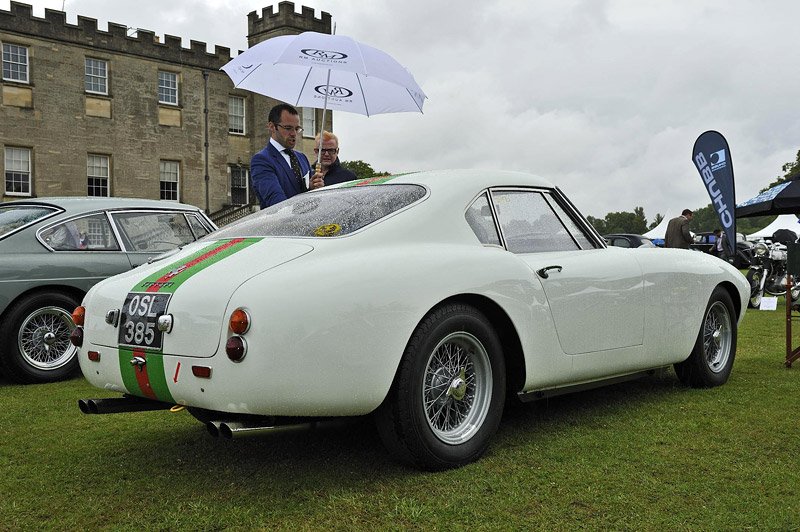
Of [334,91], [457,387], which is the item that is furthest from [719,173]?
[457,387]

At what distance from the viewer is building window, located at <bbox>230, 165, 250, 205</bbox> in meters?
35.4

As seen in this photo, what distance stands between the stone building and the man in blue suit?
26324 millimetres

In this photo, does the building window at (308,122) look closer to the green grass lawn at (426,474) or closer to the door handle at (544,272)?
the green grass lawn at (426,474)

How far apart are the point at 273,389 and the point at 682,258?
3.26 meters

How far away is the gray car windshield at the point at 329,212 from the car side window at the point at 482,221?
289 mm

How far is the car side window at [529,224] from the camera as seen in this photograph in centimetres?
422

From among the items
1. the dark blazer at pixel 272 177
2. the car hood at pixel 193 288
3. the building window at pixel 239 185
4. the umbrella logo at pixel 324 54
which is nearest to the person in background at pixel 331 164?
the dark blazer at pixel 272 177

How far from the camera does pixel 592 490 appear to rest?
3283 mm

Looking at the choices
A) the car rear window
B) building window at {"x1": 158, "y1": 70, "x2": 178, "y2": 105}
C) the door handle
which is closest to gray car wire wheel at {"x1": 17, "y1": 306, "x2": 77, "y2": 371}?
the car rear window

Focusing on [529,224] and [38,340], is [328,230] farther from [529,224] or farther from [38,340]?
[38,340]

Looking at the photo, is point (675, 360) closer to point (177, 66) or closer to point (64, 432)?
point (64, 432)

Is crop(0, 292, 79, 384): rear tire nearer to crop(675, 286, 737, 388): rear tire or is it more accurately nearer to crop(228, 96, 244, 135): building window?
crop(675, 286, 737, 388): rear tire

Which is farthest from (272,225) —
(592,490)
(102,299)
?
(592,490)

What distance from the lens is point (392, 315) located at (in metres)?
3.30
